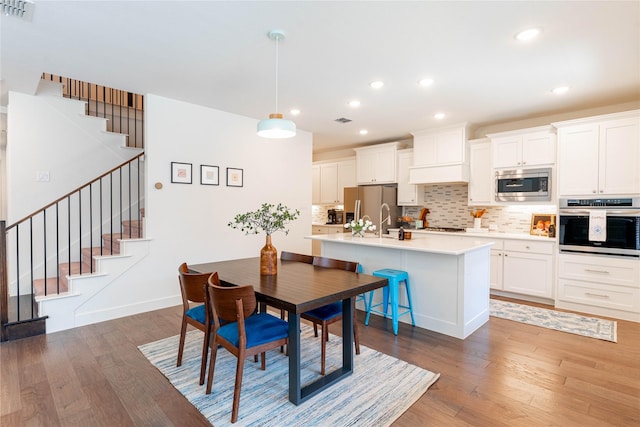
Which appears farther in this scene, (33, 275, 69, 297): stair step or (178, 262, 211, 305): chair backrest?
(33, 275, 69, 297): stair step

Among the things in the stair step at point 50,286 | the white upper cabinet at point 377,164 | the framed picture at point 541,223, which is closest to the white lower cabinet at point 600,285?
the framed picture at point 541,223

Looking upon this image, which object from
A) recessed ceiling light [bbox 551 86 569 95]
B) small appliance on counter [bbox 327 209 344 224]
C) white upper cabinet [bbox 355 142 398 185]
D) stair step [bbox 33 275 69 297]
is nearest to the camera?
recessed ceiling light [bbox 551 86 569 95]

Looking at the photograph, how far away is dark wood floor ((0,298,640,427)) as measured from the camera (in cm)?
201

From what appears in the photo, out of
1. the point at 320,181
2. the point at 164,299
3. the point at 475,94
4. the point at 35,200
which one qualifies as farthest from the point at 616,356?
the point at 35,200

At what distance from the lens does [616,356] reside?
9.21ft

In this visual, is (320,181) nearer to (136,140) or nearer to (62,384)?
(136,140)

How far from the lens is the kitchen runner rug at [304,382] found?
6.54 feet

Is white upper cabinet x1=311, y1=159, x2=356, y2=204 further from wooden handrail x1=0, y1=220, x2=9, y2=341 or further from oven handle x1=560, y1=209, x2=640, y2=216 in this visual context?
wooden handrail x1=0, y1=220, x2=9, y2=341

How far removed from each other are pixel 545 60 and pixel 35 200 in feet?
19.9

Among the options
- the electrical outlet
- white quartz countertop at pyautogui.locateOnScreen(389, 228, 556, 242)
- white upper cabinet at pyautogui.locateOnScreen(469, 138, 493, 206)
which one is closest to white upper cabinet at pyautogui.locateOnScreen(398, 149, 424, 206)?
white quartz countertop at pyautogui.locateOnScreen(389, 228, 556, 242)

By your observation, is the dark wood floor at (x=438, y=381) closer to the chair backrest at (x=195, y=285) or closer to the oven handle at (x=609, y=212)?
the chair backrest at (x=195, y=285)

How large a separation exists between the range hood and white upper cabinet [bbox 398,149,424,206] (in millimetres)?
237

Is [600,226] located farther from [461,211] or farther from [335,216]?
[335,216]

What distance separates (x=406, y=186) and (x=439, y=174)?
78 centimetres
